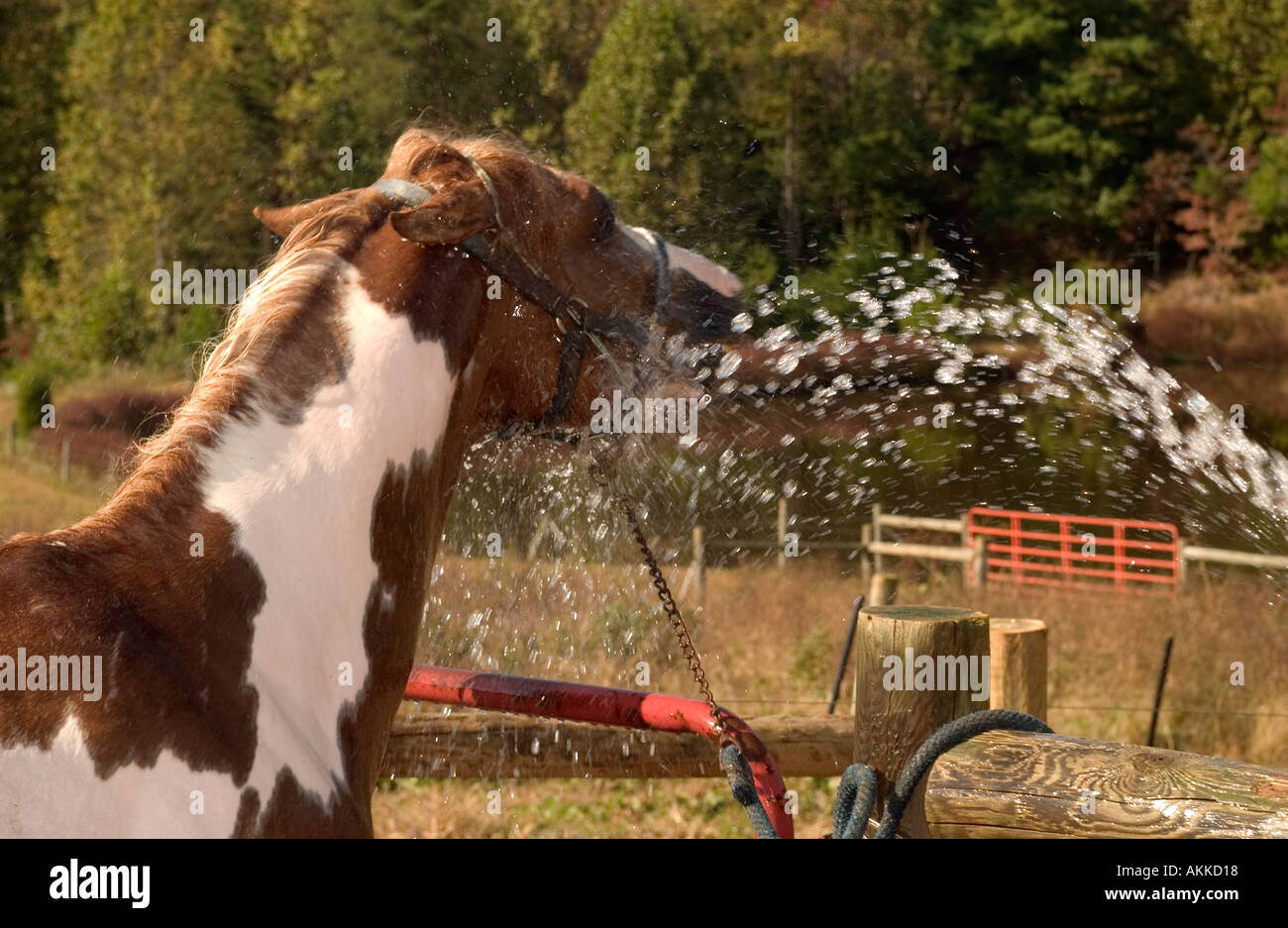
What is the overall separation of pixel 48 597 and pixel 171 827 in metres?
0.46

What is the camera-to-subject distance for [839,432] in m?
20.8

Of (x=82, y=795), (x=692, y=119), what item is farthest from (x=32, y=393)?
(x=82, y=795)

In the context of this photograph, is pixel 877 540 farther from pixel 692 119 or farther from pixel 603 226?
pixel 692 119

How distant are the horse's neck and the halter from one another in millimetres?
268

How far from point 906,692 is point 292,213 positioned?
1798 millimetres

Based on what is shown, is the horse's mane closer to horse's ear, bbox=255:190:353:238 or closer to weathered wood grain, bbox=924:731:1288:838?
horse's ear, bbox=255:190:353:238

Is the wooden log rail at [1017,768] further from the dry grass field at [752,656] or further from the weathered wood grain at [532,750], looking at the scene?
the dry grass field at [752,656]

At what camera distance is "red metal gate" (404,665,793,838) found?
2.93 meters

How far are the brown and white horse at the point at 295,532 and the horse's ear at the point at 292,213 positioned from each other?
0.01 metres

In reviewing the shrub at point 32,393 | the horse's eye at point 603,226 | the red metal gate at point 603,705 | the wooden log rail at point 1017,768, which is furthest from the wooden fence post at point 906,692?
the shrub at point 32,393

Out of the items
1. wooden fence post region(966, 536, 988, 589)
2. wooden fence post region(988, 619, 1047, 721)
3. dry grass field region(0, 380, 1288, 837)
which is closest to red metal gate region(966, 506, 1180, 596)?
wooden fence post region(966, 536, 988, 589)

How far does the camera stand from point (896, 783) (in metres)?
2.67

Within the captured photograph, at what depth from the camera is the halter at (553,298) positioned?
111 inches

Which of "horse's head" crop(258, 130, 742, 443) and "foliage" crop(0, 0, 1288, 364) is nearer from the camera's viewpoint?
"horse's head" crop(258, 130, 742, 443)
